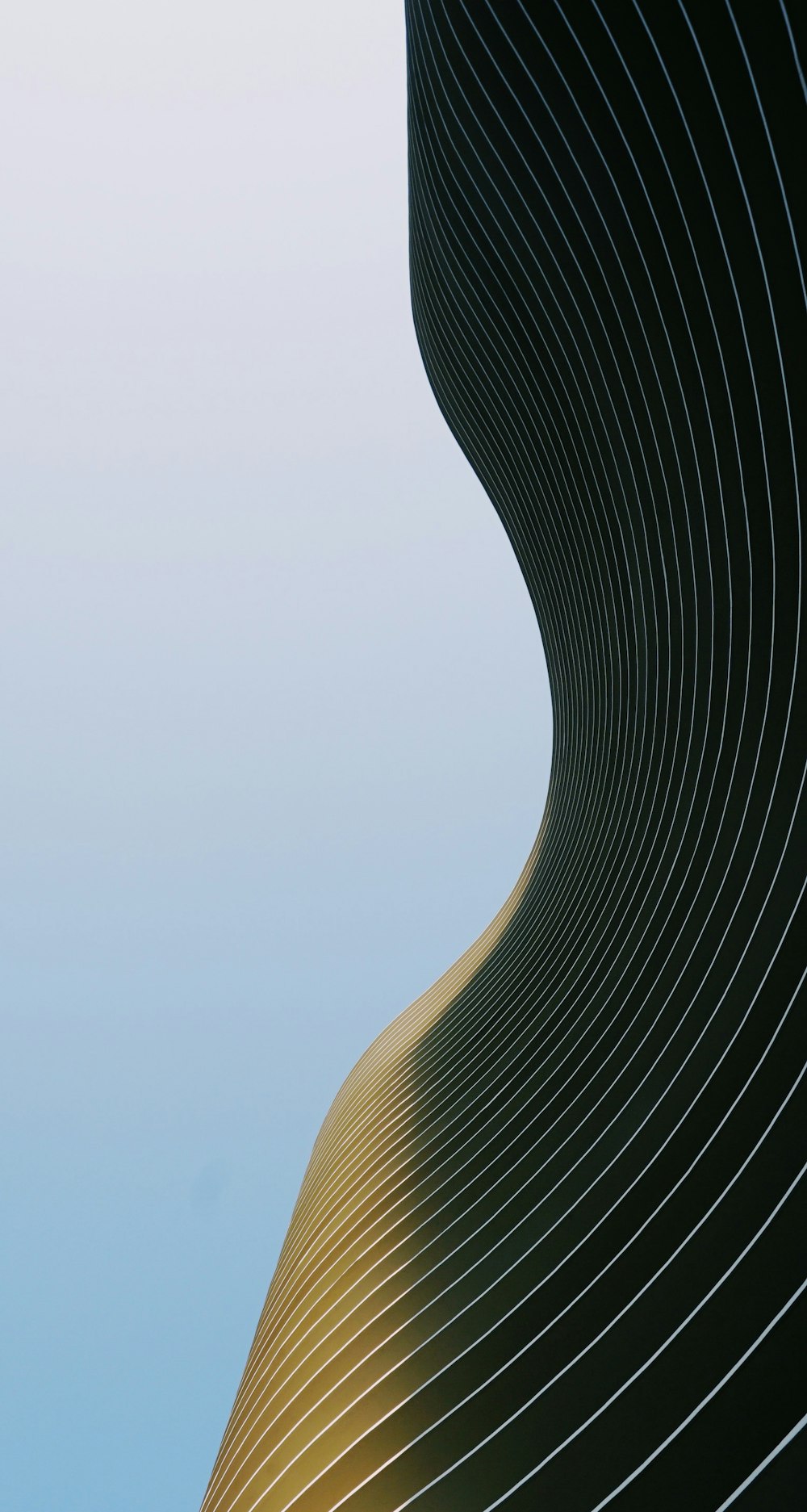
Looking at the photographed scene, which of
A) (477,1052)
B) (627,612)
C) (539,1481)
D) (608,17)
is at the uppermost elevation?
(608,17)

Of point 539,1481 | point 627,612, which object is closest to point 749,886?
point 539,1481

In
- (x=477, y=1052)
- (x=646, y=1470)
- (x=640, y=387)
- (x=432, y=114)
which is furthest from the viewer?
(x=477, y=1052)

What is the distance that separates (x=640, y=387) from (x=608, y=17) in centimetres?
248

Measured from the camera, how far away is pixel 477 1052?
38.9 ft

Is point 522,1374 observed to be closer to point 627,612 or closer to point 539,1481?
point 539,1481

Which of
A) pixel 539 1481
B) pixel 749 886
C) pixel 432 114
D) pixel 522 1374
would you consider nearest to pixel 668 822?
pixel 749 886

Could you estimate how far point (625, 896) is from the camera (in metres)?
9.54

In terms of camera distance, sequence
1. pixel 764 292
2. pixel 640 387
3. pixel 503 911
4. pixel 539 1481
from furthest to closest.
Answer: pixel 503 911, pixel 640 387, pixel 764 292, pixel 539 1481

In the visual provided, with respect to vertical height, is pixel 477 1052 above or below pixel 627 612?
below

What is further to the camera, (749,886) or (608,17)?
(749,886)

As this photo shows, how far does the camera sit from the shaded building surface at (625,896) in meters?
4.52

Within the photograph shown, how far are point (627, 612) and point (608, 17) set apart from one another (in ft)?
16.7

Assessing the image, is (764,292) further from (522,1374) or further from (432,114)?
(522,1374)

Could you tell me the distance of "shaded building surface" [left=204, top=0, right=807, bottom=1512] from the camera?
4.52 meters
